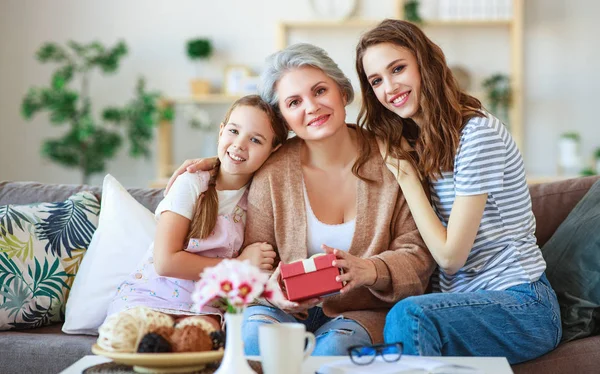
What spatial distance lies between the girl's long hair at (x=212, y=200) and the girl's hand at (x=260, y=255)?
4.7 inches

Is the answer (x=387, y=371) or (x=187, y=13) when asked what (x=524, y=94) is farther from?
(x=387, y=371)

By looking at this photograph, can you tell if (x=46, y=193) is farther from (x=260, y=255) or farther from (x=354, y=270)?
(x=354, y=270)

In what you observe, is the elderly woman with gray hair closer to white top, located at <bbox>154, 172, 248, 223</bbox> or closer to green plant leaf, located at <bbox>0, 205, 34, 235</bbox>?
white top, located at <bbox>154, 172, 248, 223</bbox>

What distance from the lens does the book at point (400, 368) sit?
1.46 meters

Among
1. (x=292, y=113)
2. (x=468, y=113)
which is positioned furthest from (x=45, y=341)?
(x=468, y=113)

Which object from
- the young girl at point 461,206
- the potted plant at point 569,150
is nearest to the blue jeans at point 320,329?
the young girl at point 461,206

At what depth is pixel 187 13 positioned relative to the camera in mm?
5340

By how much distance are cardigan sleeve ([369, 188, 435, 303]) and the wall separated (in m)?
3.20

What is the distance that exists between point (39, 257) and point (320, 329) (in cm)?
93

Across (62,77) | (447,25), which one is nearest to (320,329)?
(62,77)

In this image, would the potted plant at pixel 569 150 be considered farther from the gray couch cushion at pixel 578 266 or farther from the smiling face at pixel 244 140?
the smiling face at pixel 244 140

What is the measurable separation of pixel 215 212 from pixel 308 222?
0.27m

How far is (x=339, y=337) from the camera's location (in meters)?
1.94

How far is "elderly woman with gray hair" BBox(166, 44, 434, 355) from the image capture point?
6.95ft
